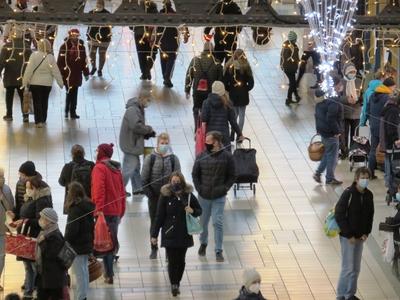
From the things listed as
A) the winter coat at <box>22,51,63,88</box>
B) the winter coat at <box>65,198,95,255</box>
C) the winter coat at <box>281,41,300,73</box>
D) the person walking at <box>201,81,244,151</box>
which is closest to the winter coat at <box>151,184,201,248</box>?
the winter coat at <box>65,198,95,255</box>

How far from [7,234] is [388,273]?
4.39 meters

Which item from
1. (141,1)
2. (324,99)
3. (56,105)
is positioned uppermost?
(141,1)

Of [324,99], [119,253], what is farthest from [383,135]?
[119,253]

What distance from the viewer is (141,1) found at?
16625 mm

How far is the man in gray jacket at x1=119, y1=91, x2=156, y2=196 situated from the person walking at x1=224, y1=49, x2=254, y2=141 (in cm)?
290

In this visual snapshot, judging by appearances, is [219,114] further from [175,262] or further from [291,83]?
[291,83]

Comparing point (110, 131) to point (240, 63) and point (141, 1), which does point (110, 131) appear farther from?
point (141, 1)

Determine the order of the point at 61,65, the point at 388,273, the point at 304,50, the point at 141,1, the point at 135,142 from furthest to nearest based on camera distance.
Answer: the point at 304,50, the point at 61,65, the point at 135,142, the point at 388,273, the point at 141,1

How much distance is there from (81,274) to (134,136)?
4349mm

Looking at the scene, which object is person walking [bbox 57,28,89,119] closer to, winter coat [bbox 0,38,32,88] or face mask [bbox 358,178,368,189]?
winter coat [bbox 0,38,32,88]

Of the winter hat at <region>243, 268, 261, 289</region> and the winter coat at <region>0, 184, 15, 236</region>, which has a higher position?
the winter hat at <region>243, 268, 261, 289</region>

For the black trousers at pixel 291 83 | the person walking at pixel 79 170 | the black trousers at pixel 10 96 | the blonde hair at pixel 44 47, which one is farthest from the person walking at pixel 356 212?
the black trousers at pixel 291 83

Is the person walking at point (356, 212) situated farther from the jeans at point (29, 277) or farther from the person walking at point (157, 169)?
the jeans at point (29, 277)

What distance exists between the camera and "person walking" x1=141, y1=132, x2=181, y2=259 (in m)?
18.3
